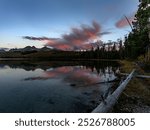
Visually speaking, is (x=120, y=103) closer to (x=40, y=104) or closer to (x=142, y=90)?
(x=142, y=90)

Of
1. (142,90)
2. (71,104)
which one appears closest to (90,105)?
(71,104)

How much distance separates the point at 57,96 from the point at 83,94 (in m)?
1.90

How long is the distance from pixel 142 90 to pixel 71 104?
4915 millimetres

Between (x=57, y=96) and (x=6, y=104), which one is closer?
(x=6, y=104)

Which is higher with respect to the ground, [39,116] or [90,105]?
[39,116]

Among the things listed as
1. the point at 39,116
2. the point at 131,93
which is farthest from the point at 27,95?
the point at 39,116

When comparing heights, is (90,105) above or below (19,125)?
below

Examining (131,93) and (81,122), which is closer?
(81,122)

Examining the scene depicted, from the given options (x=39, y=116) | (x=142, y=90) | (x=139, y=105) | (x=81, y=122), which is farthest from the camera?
(x=142, y=90)

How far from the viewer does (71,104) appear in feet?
42.9

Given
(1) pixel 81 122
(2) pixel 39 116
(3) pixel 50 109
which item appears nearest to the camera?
(1) pixel 81 122

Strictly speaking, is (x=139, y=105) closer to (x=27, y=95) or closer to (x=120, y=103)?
(x=120, y=103)

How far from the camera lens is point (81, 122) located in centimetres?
607

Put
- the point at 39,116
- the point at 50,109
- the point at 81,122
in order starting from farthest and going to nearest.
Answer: the point at 50,109
the point at 39,116
the point at 81,122
